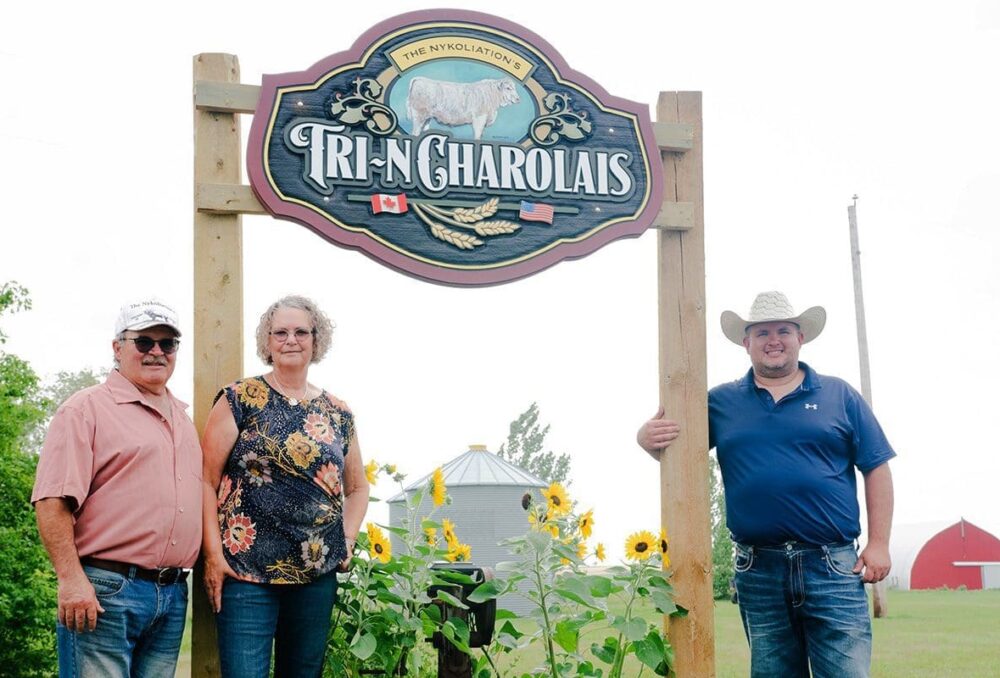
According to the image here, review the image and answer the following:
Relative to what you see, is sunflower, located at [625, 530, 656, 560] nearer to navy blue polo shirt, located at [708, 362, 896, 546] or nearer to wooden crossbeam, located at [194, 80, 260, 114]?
navy blue polo shirt, located at [708, 362, 896, 546]

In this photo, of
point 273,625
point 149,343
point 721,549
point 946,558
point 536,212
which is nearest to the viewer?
point 149,343

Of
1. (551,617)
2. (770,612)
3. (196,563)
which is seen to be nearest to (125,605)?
(196,563)

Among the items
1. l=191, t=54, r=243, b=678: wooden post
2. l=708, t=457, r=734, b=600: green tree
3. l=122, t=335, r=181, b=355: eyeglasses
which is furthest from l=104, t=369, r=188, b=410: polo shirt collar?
l=708, t=457, r=734, b=600: green tree

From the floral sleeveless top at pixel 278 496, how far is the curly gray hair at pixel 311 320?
0.20 metres

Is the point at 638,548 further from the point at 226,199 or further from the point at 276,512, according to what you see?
the point at 226,199

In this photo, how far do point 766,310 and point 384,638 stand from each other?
1958mm

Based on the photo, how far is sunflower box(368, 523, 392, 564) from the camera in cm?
388

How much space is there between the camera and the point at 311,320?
3391mm

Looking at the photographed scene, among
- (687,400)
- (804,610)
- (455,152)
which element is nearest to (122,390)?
(455,152)

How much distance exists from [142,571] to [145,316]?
0.77 metres

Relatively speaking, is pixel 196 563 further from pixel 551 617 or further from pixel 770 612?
pixel 770 612

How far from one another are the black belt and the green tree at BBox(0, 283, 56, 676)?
31.1 ft

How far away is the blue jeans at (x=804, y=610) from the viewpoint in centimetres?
364

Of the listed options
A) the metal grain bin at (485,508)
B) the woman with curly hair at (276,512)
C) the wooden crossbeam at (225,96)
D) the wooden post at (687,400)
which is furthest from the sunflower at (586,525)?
the metal grain bin at (485,508)
